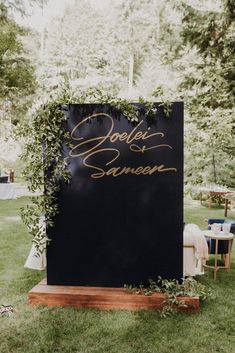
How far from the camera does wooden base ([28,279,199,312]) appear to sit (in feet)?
15.4

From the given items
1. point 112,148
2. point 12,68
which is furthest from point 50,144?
point 12,68

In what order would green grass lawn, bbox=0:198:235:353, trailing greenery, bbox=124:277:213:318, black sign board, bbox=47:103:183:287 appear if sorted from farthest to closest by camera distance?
black sign board, bbox=47:103:183:287 → trailing greenery, bbox=124:277:213:318 → green grass lawn, bbox=0:198:235:353

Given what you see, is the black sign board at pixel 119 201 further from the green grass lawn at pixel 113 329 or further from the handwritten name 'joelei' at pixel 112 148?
the green grass lawn at pixel 113 329

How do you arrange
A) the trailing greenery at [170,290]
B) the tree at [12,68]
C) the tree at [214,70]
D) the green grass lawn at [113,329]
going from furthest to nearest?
the tree at [12,68] < the tree at [214,70] < the trailing greenery at [170,290] < the green grass lawn at [113,329]

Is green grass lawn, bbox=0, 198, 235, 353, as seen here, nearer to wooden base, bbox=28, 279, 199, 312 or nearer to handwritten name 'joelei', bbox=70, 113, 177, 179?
wooden base, bbox=28, 279, 199, 312

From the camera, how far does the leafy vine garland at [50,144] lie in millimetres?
4859

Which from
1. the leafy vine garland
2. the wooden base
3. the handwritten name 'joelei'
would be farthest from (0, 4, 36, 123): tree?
the wooden base

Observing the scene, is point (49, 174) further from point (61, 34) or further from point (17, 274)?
point (61, 34)

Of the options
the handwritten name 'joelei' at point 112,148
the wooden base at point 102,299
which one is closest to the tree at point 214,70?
the handwritten name 'joelei' at point 112,148

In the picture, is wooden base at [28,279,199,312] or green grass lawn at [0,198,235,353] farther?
wooden base at [28,279,199,312]

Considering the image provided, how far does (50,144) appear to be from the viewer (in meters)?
4.88

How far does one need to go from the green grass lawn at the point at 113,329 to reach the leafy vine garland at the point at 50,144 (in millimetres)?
931

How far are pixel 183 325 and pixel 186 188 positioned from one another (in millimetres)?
11562

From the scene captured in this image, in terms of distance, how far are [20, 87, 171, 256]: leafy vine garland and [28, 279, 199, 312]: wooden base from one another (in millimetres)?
649
